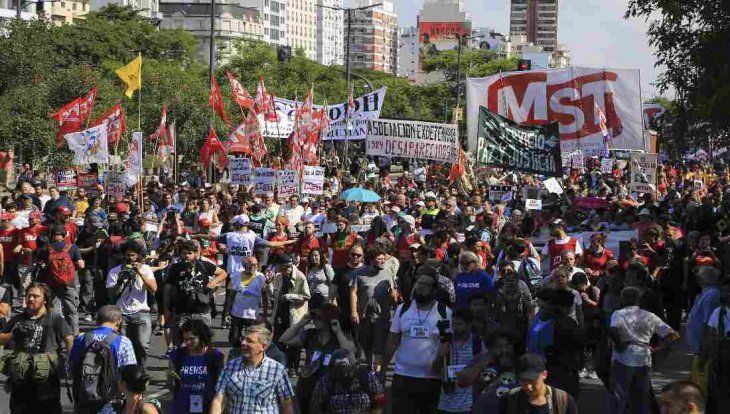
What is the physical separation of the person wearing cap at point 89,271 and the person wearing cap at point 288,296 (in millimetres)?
4982

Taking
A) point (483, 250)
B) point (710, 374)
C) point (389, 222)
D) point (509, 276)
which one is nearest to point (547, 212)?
point (389, 222)

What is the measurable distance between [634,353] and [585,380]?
3.12m

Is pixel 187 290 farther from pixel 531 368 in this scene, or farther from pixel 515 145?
pixel 515 145

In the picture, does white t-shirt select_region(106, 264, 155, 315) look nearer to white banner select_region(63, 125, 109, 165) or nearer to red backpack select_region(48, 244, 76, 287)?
red backpack select_region(48, 244, 76, 287)

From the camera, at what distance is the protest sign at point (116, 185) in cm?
2439

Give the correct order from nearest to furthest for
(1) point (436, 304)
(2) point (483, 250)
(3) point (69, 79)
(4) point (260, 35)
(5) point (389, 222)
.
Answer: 1. (1) point (436, 304)
2. (2) point (483, 250)
3. (5) point (389, 222)
4. (3) point (69, 79)
5. (4) point (260, 35)

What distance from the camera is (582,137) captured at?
24.4 meters

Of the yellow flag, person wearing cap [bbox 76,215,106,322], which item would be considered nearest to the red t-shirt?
person wearing cap [bbox 76,215,106,322]

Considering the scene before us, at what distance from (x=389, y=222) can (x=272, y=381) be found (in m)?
12.4

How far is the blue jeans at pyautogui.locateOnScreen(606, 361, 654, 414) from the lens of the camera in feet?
33.4

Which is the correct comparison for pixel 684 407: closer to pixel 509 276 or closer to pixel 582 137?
pixel 509 276

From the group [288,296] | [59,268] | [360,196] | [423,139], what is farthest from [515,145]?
[288,296]

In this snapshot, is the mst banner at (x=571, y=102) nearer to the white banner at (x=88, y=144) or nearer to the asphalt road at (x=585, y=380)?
the white banner at (x=88, y=144)

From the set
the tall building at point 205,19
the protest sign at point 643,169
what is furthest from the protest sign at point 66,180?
the tall building at point 205,19
